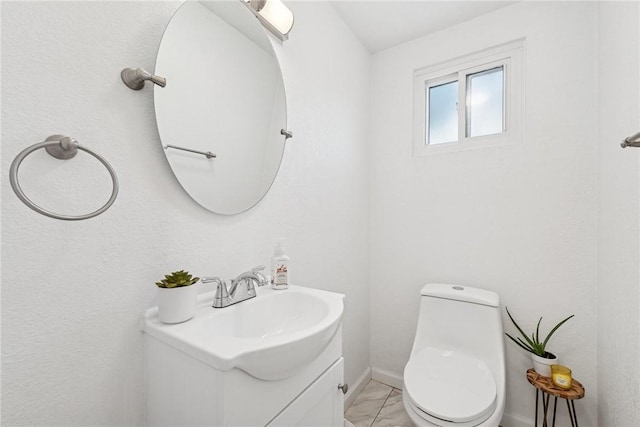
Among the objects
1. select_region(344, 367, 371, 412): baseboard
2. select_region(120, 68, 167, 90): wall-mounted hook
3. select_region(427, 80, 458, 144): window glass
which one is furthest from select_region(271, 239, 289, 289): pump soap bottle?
select_region(427, 80, 458, 144): window glass

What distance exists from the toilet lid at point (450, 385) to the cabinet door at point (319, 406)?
0.43m

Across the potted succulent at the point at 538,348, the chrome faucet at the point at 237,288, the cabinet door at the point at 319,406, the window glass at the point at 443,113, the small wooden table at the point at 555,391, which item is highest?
the window glass at the point at 443,113

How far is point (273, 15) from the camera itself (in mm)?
1070

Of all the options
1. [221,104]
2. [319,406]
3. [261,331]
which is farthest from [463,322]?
[221,104]

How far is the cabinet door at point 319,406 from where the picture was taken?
68 centimetres

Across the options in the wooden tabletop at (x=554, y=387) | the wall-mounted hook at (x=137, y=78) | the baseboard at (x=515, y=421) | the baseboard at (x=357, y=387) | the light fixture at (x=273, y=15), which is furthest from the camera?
the baseboard at (x=357, y=387)

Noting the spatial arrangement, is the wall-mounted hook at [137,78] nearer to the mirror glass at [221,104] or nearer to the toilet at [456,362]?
the mirror glass at [221,104]

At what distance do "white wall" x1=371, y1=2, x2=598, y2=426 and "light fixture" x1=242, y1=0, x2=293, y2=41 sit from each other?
1021mm

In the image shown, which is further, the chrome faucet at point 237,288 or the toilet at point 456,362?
the toilet at point 456,362

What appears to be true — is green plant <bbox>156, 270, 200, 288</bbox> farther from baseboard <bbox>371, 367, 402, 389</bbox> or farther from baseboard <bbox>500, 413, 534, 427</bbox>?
baseboard <bbox>500, 413, 534, 427</bbox>

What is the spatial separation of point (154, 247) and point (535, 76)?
6.58 ft

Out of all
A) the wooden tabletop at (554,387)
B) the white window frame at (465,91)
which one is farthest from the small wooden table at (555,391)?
the white window frame at (465,91)

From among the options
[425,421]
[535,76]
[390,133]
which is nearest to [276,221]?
[425,421]

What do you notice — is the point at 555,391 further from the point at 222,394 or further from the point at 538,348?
the point at 222,394
